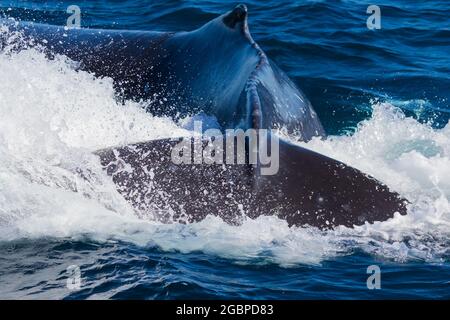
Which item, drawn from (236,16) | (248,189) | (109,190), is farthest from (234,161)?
(236,16)

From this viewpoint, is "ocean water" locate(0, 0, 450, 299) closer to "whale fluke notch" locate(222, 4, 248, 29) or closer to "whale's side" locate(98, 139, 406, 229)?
"whale's side" locate(98, 139, 406, 229)

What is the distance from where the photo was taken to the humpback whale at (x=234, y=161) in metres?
6.57

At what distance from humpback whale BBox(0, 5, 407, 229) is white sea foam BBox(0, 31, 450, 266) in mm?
Answer: 115

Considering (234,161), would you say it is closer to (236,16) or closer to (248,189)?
(248,189)

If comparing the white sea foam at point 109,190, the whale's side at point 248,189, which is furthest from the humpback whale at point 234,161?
the white sea foam at point 109,190

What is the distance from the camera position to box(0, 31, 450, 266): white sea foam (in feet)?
21.8

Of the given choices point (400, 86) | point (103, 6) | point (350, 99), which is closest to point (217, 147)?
point (350, 99)

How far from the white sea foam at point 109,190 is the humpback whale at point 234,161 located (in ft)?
0.38

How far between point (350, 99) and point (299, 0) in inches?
239

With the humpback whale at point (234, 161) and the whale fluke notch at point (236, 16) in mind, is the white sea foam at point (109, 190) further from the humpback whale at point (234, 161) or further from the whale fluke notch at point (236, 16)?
the whale fluke notch at point (236, 16)
